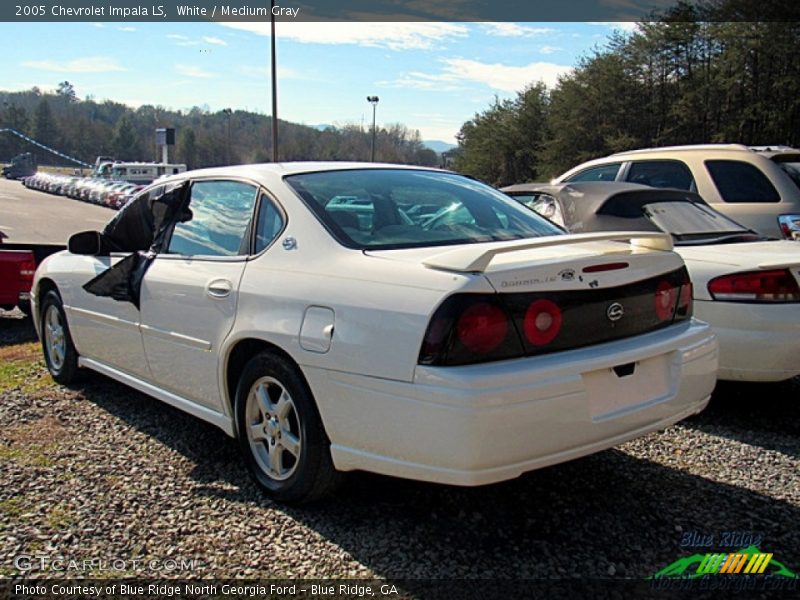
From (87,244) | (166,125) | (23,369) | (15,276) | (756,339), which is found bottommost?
(23,369)

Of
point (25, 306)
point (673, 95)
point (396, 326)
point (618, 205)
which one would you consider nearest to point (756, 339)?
point (618, 205)

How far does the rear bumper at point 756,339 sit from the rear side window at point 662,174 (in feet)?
9.40

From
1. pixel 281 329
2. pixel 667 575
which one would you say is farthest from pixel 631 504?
pixel 281 329

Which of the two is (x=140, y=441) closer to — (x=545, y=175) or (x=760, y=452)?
(x=760, y=452)

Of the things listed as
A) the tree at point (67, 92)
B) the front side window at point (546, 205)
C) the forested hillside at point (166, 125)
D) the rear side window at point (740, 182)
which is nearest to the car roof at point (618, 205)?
the front side window at point (546, 205)

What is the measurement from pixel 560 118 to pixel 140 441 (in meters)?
34.9

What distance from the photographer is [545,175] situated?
37.3 metres

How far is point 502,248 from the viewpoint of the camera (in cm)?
270

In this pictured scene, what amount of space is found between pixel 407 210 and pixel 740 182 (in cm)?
425

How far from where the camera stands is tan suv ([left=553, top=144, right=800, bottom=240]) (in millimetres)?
6113

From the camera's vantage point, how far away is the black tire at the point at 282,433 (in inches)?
115

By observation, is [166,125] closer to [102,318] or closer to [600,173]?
[600,173]

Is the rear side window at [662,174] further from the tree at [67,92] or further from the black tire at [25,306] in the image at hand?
the tree at [67,92]

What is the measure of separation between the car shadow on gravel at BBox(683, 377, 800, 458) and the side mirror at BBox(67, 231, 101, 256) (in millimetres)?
3731
